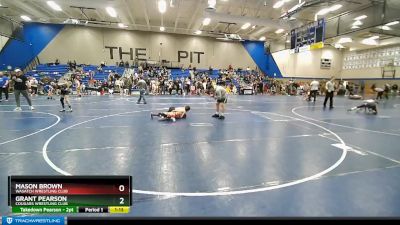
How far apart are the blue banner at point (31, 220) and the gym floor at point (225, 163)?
1401mm

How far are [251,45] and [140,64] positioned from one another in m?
15.5

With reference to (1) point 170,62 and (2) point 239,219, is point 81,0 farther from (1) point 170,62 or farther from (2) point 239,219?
(2) point 239,219

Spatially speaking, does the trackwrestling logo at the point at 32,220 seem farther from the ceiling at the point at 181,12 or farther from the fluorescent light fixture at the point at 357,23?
the fluorescent light fixture at the point at 357,23

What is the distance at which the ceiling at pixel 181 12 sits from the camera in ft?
58.8

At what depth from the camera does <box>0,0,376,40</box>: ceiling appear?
1792 centimetres

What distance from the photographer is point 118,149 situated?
5004 millimetres

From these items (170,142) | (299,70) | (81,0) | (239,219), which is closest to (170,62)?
(81,0)

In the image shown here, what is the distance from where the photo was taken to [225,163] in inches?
167

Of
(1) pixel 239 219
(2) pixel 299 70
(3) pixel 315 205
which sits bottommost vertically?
(3) pixel 315 205

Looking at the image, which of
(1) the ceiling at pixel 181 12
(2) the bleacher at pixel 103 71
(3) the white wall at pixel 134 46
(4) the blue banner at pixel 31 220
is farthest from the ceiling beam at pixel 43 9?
(4) the blue banner at pixel 31 220

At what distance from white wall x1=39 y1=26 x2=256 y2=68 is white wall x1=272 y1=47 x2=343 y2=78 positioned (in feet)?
13.8

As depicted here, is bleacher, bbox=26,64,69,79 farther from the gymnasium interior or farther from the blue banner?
the blue banner
